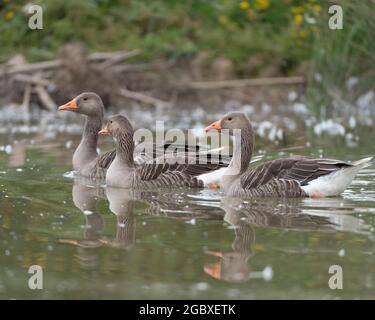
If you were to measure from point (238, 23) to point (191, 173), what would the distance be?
1368 centimetres

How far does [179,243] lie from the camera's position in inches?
319

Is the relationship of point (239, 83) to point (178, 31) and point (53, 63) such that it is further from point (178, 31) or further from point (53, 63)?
point (53, 63)

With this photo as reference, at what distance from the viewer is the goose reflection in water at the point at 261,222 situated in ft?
23.6

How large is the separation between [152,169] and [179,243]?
11.8 feet

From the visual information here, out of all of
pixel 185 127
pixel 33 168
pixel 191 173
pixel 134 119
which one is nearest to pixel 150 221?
pixel 191 173

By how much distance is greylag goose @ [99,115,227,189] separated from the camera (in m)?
11.5

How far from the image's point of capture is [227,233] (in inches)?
338

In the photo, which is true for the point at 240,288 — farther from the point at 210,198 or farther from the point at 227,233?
the point at 210,198

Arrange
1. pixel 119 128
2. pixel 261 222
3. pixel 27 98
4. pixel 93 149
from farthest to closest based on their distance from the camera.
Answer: pixel 27 98, pixel 93 149, pixel 119 128, pixel 261 222

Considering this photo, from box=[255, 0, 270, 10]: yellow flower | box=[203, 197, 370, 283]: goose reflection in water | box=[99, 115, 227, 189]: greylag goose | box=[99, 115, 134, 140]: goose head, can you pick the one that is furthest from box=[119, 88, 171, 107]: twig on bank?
box=[203, 197, 370, 283]: goose reflection in water

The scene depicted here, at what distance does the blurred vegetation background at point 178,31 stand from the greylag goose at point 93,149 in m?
9.93

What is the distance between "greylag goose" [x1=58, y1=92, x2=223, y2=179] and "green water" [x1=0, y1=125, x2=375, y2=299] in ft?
2.47

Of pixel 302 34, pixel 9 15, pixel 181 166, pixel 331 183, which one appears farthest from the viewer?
pixel 9 15

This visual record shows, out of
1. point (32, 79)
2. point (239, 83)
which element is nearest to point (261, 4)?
point (239, 83)
